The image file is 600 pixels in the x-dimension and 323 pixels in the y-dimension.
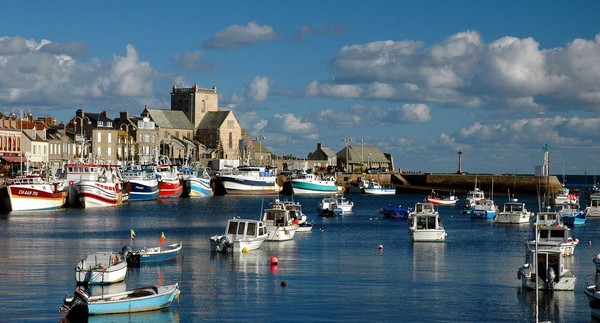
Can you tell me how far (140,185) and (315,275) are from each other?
87017mm

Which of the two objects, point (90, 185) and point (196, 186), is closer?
point (90, 185)

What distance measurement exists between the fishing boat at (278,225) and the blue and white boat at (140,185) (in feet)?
219

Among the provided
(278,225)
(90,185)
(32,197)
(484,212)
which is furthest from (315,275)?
(90,185)

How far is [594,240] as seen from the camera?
7581cm

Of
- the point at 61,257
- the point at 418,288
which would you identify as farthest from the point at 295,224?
A: the point at 418,288

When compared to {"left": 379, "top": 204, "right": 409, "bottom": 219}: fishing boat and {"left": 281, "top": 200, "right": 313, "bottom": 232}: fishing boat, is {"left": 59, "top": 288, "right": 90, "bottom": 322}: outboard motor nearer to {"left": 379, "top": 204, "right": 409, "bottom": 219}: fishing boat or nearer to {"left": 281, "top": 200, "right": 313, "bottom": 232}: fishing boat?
{"left": 281, "top": 200, "right": 313, "bottom": 232}: fishing boat

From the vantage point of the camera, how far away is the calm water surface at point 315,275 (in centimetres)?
4012

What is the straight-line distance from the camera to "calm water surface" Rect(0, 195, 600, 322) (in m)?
40.1

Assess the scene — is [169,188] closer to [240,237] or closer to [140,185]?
[140,185]

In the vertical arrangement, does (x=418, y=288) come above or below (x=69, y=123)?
below

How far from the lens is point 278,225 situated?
69.9 meters

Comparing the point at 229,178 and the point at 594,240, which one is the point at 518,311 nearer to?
the point at 594,240

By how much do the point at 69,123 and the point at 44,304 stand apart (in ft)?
439

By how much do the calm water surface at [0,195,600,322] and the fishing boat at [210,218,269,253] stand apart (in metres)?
0.93
